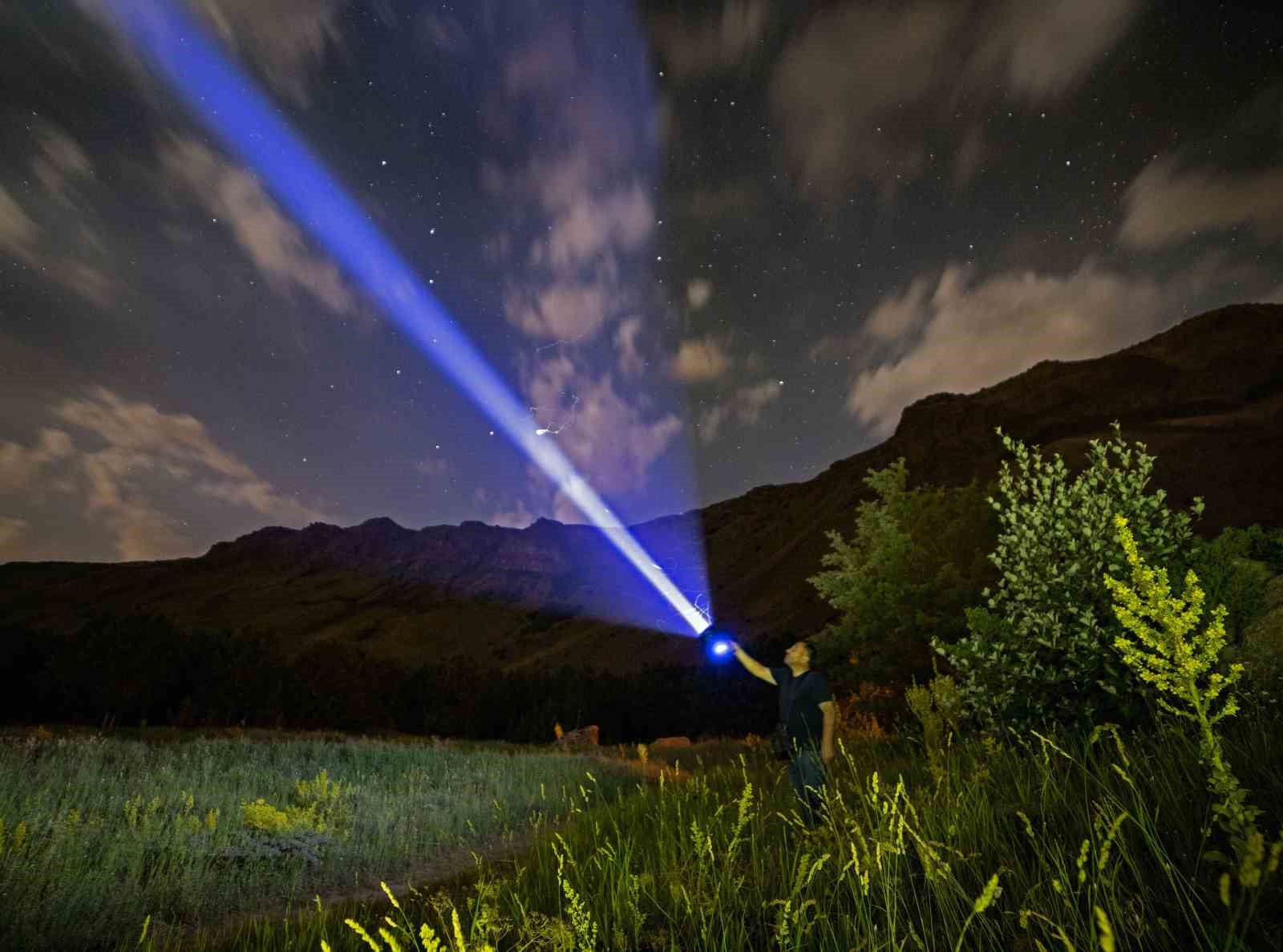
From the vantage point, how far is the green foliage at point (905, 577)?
562 inches

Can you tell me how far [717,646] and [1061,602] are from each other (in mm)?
3262

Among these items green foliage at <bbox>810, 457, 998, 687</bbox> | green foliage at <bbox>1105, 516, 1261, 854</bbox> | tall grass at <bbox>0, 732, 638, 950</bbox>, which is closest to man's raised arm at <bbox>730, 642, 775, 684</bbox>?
tall grass at <bbox>0, 732, 638, 950</bbox>

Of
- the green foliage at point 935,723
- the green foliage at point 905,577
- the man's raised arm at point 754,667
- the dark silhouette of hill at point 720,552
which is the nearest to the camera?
the green foliage at point 935,723

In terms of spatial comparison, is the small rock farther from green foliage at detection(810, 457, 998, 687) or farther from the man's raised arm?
the man's raised arm

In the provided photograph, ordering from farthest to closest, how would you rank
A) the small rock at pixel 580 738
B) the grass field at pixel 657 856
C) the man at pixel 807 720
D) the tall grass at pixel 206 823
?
the small rock at pixel 580 738, the man at pixel 807 720, the tall grass at pixel 206 823, the grass field at pixel 657 856

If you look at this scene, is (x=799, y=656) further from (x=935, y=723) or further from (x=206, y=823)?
(x=206, y=823)

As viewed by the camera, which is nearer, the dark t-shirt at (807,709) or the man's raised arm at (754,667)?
the dark t-shirt at (807,709)

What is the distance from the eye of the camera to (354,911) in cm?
536

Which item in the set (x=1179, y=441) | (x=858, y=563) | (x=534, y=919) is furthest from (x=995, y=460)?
(x=534, y=919)

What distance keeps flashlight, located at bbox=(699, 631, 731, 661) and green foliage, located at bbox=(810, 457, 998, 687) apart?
7731 mm

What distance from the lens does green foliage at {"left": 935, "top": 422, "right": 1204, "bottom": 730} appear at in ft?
19.3

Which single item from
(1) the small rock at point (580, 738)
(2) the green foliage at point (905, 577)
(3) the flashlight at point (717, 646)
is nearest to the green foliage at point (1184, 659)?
(3) the flashlight at point (717, 646)

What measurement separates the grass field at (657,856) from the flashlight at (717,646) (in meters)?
1.41

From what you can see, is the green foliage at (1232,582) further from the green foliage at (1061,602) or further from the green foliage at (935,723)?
the green foliage at (935,723)
